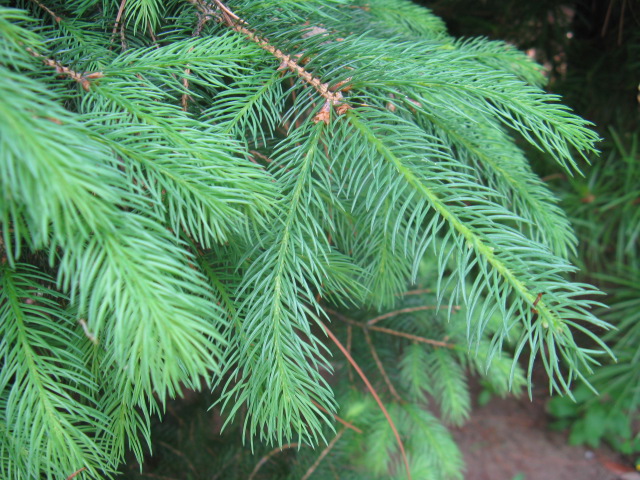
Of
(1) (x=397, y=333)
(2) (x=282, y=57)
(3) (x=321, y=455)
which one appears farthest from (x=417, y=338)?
(2) (x=282, y=57)

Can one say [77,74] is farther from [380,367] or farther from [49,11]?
[380,367]

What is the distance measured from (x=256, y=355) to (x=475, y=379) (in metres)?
1.95

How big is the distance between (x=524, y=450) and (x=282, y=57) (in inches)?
81.3

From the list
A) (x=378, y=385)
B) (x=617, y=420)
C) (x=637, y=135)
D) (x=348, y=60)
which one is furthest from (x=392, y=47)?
(x=617, y=420)

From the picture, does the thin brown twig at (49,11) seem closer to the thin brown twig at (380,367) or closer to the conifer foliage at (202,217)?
the conifer foliage at (202,217)

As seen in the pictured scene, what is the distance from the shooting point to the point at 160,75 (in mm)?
406

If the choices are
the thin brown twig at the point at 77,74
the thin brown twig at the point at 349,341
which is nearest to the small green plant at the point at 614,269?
the thin brown twig at the point at 349,341

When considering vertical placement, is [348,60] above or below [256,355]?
above

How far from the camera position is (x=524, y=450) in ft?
6.31

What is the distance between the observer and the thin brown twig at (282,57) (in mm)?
411

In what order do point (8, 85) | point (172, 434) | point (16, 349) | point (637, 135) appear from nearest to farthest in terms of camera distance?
point (8, 85), point (16, 349), point (172, 434), point (637, 135)

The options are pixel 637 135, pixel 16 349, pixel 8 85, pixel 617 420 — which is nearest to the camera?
pixel 8 85

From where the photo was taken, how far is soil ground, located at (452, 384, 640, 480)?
1.81 meters

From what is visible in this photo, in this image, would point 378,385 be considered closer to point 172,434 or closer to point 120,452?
point 172,434
